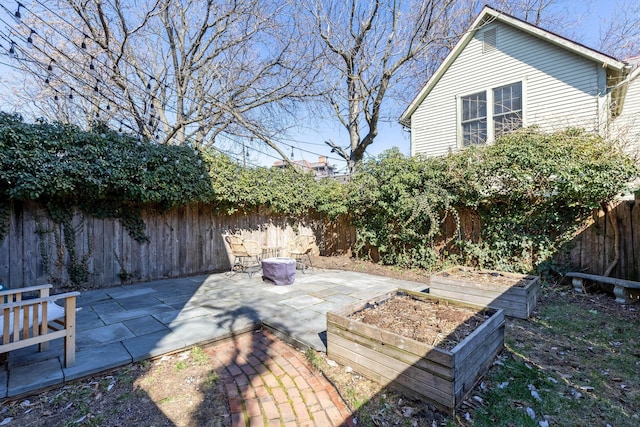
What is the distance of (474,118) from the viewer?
8.52 meters

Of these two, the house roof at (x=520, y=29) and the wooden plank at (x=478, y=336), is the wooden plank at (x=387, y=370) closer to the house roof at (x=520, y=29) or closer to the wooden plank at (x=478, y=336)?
the wooden plank at (x=478, y=336)

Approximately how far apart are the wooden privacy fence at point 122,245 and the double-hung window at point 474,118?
445cm

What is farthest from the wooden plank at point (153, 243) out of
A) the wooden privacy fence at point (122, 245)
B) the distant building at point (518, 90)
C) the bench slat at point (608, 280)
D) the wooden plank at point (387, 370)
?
the bench slat at point (608, 280)

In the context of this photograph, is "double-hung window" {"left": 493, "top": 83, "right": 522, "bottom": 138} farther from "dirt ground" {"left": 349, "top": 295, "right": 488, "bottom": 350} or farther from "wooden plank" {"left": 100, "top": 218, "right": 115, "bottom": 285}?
"wooden plank" {"left": 100, "top": 218, "right": 115, "bottom": 285}

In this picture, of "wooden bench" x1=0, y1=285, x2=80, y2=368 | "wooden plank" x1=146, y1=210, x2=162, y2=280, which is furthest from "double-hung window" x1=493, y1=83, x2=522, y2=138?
"wooden bench" x1=0, y1=285, x2=80, y2=368

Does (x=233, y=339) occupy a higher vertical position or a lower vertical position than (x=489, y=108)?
lower

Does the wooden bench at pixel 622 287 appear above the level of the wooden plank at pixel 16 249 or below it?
below

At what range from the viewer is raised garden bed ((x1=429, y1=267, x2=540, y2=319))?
3908mm

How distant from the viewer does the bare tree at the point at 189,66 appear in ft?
27.8

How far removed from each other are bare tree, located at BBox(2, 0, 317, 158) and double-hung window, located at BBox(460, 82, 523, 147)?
5448mm

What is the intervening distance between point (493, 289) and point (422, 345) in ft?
8.45

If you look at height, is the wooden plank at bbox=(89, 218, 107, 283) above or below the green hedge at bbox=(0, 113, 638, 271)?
below

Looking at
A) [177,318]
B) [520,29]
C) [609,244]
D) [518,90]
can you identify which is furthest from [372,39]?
[177,318]

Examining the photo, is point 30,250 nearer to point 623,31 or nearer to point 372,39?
point 372,39
